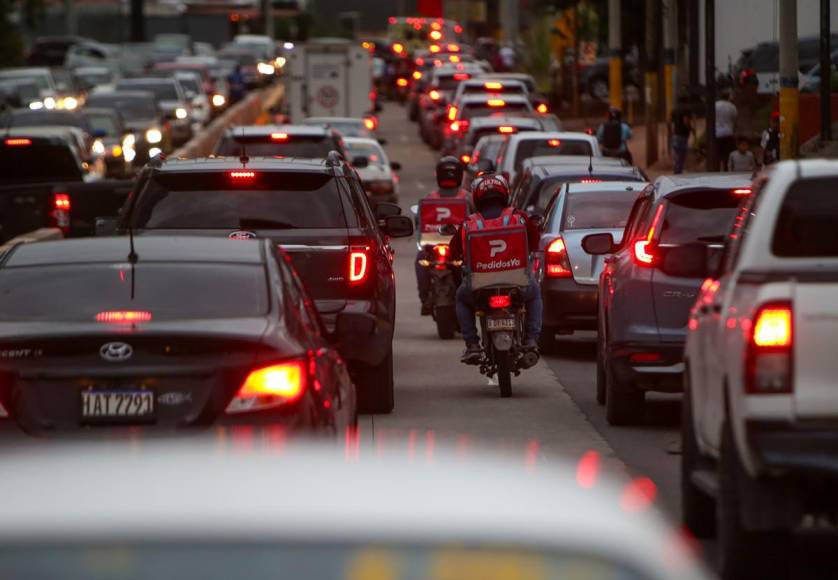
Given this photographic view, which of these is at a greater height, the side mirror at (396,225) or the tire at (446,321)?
the side mirror at (396,225)

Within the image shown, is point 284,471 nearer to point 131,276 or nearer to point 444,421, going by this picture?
point 131,276

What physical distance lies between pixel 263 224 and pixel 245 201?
0.58ft

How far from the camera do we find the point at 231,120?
58.4 meters

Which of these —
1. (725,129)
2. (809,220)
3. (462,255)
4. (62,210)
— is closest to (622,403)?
(462,255)

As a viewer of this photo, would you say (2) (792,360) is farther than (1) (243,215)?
No

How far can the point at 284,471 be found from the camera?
3.63 metres

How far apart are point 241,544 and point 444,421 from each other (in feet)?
34.8

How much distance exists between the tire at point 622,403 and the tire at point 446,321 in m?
5.60

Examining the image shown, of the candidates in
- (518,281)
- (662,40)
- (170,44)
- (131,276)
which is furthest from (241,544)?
(170,44)

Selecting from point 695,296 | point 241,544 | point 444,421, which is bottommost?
point 444,421

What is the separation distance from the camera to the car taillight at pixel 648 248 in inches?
519

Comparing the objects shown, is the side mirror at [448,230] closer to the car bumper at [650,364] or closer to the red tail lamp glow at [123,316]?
the car bumper at [650,364]

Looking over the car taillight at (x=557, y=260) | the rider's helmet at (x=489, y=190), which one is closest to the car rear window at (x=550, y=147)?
the car taillight at (x=557, y=260)

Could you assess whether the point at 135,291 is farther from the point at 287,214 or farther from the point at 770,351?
the point at 287,214
